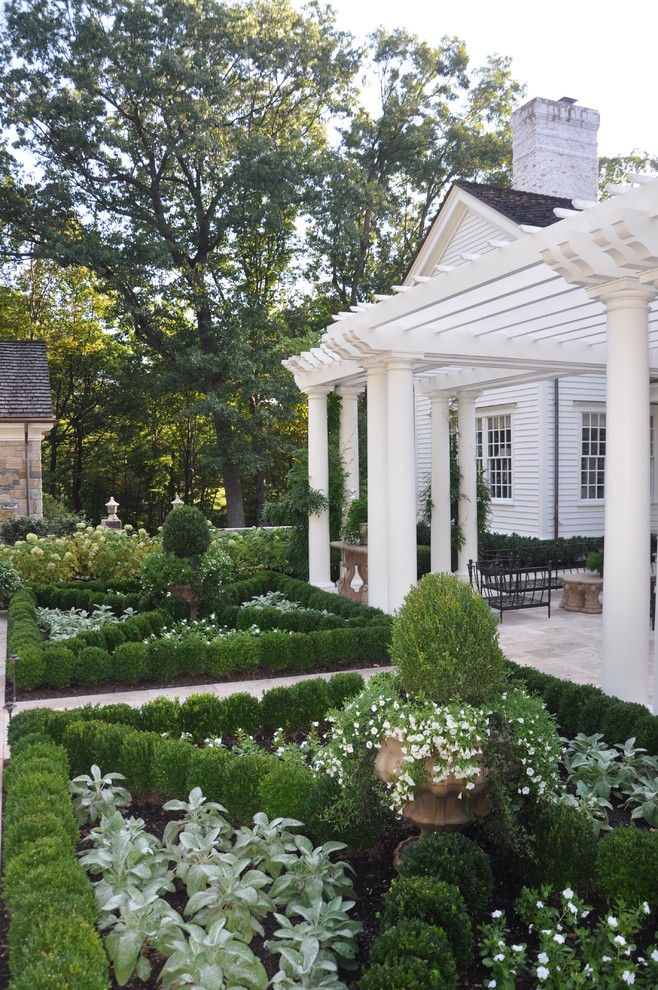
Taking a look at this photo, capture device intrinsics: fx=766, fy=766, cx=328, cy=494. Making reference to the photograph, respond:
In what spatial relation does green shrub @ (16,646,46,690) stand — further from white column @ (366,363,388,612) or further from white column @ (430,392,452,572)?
white column @ (430,392,452,572)

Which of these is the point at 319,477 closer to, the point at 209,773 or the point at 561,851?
the point at 209,773

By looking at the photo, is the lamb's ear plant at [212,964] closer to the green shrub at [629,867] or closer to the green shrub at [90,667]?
the green shrub at [629,867]

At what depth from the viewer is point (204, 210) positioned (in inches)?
846

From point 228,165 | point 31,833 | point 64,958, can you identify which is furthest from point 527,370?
point 228,165

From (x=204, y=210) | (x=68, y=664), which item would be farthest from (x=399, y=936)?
(x=204, y=210)

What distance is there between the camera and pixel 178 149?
1945cm

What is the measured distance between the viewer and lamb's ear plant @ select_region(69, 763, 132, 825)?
4289mm

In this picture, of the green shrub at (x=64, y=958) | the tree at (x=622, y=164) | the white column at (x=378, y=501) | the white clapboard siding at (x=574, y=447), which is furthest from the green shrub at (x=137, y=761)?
the tree at (x=622, y=164)

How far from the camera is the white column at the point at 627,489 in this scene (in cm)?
564

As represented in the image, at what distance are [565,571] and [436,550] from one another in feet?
12.2

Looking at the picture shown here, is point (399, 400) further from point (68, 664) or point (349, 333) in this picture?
point (68, 664)

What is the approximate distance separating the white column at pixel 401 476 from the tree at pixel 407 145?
15020mm

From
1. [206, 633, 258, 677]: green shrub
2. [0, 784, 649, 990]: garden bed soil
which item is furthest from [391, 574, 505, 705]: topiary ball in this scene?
[206, 633, 258, 677]: green shrub

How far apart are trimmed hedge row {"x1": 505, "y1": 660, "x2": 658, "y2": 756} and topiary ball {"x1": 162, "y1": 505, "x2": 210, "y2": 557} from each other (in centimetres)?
458
